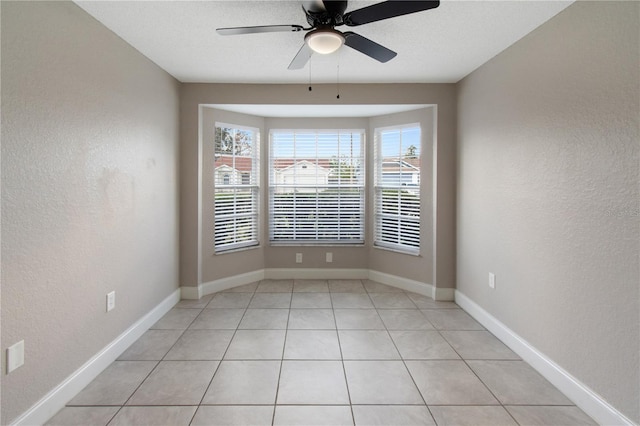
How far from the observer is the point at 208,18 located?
2.31 metres

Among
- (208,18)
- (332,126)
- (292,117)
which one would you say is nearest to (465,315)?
(332,126)

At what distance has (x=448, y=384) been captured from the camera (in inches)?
84.7

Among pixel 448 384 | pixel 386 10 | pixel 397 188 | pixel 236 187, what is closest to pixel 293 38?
pixel 386 10

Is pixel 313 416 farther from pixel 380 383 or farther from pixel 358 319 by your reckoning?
pixel 358 319

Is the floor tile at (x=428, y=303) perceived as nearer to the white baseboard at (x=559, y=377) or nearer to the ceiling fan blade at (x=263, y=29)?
the white baseboard at (x=559, y=377)

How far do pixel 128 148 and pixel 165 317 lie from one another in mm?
1720

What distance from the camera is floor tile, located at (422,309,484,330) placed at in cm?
305

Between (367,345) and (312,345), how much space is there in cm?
46

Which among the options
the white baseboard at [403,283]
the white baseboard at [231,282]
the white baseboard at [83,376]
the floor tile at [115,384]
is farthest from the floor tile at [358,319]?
the white baseboard at [83,376]

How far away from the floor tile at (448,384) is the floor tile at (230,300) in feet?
6.50

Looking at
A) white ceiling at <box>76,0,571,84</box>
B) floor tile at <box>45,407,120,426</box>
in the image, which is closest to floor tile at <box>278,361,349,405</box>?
floor tile at <box>45,407,120,426</box>

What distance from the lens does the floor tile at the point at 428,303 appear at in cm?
356

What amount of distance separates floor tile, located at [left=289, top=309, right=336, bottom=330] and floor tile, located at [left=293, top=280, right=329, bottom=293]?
634mm

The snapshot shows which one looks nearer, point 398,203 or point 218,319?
point 218,319
